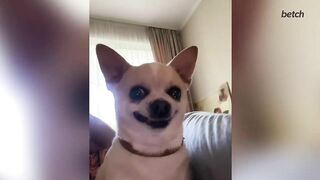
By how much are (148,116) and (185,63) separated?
0.09 meters

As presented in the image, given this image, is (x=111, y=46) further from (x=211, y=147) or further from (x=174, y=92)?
(x=211, y=147)

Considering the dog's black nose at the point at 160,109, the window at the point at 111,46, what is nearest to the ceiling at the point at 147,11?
the window at the point at 111,46

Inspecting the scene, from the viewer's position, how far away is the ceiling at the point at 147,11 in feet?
1.54

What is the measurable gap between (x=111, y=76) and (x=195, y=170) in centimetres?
19

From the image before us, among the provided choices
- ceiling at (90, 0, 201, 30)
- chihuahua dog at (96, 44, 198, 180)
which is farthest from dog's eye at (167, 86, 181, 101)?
ceiling at (90, 0, 201, 30)

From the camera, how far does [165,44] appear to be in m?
0.50

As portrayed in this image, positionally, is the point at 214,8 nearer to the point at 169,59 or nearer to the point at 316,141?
the point at 169,59

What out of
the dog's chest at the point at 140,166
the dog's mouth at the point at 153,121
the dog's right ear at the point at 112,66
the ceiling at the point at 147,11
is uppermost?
the ceiling at the point at 147,11

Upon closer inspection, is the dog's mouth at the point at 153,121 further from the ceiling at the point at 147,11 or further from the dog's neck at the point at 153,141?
the ceiling at the point at 147,11

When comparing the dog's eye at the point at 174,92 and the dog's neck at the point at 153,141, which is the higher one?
the dog's eye at the point at 174,92

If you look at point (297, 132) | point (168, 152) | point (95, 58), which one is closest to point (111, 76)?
point (95, 58)

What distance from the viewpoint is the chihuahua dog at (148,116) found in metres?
0.45

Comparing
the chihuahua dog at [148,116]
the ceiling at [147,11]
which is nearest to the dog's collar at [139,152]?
the chihuahua dog at [148,116]

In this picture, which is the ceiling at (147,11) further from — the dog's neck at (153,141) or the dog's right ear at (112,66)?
the dog's neck at (153,141)
